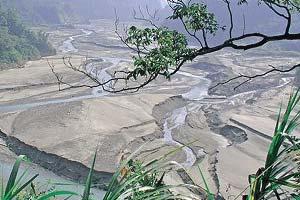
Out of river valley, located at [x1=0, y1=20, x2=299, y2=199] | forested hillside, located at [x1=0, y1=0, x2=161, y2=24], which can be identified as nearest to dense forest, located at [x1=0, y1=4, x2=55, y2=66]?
river valley, located at [x1=0, y1=20, x2=299, y2=199]

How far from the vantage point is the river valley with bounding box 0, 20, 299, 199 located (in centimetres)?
2105

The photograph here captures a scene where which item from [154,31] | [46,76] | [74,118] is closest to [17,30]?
[46,76]

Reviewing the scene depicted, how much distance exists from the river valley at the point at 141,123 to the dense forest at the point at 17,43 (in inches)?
214

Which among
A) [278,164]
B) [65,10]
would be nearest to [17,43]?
[65,10]

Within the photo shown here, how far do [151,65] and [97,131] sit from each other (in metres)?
20.6

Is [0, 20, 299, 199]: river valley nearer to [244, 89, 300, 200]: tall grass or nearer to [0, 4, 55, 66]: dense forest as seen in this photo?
[0, 4, 55, 66]: dense forest

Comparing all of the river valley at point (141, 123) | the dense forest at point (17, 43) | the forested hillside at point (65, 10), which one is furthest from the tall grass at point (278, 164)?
the forested hillside at point (65, 10)

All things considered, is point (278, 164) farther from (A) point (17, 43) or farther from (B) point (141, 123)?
(A) point (17, 43)

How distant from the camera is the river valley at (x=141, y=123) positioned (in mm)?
21047

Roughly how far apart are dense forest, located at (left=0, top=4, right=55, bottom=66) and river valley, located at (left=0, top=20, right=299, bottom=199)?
17.9 ft

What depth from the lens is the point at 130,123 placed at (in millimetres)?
27281

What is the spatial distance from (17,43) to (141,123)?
34.0 meters

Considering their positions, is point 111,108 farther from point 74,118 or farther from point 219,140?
point 219,140

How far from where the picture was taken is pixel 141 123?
27.6 metres
